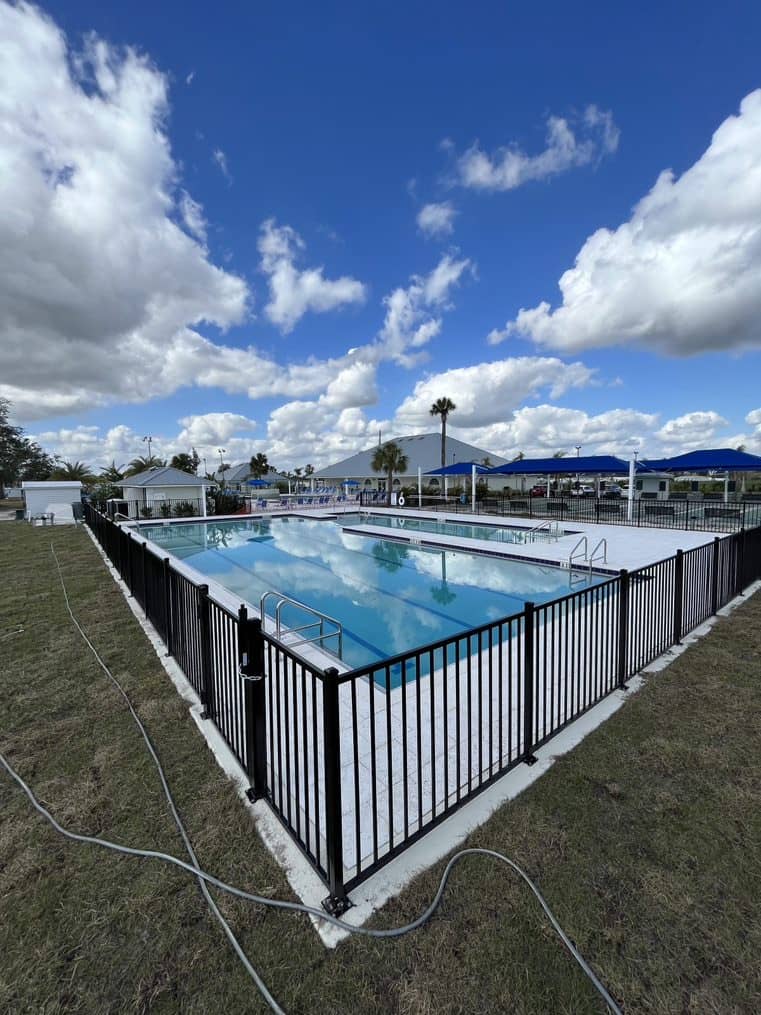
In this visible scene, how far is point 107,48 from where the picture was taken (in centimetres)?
740

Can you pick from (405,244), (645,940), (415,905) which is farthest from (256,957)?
(405,244)

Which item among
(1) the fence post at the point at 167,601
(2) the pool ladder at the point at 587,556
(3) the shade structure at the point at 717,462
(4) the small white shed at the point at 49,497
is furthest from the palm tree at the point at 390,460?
(1) the fence post at the point at 167,601

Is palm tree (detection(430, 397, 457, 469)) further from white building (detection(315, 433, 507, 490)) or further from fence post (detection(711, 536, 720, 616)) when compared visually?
fence post (detection(711, 536, 720, 616))

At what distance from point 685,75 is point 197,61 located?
9921mm

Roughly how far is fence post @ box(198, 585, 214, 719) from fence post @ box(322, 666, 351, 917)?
1786 mm

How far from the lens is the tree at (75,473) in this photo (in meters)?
53.3

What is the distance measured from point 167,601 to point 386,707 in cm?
303

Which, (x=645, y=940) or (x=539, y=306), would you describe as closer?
(x=645, y=940)

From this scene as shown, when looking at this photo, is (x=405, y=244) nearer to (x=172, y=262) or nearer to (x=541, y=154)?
(x=541, y=154)

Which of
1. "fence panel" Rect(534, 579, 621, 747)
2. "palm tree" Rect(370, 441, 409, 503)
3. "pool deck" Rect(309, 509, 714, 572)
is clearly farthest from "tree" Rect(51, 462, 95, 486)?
"fence panel" Rect(534, 579, 621, 747)

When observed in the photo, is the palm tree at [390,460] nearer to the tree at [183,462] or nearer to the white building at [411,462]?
the white building at [411,462]

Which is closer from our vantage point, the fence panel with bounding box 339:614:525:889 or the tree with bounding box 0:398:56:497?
the fence panel with bounding box 339:614:525:889

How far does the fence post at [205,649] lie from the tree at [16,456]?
2254 inches

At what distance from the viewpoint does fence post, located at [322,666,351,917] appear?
74.3 inches
